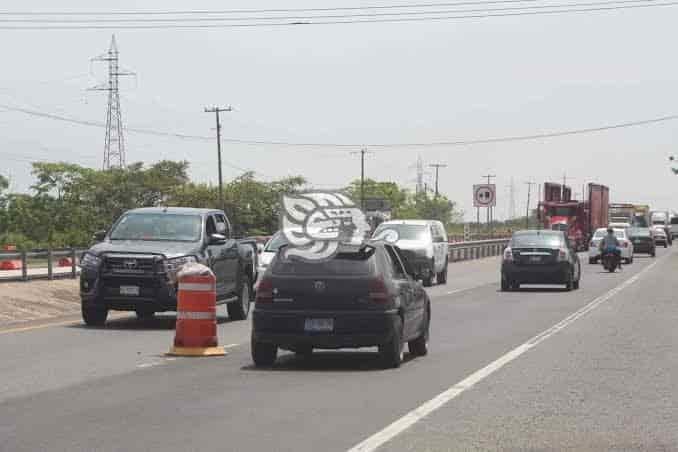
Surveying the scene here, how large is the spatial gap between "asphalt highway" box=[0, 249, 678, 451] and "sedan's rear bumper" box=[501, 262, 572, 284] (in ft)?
45.8

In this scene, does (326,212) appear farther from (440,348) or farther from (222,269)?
(440,348)

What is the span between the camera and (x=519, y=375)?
16.2 meters

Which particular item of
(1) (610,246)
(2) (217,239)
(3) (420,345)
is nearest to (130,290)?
(2) (217,239)

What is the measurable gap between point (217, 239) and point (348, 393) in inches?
462

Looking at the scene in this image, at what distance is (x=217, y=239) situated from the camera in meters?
25.7

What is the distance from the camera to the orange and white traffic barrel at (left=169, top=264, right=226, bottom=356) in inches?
737

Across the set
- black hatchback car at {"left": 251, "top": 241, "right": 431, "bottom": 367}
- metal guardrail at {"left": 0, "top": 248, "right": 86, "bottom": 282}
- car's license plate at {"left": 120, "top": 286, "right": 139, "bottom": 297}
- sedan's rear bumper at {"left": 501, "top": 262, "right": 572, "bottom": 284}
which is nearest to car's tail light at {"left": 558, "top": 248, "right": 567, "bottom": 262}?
sedan's rear bumper at {"left": 501, "top": 262, "right": 572, "bottom": 284}

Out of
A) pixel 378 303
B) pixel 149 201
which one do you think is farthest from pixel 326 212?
pixel 149 201

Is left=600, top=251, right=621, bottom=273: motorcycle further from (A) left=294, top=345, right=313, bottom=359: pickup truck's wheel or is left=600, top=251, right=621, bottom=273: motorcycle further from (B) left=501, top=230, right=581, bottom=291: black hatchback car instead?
(A) left=294, top=345, right=313, bottom=359: pickup truck's wheel

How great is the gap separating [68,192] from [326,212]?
303ft

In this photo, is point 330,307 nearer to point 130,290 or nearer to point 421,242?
point 130,290

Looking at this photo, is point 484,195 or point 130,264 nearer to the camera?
point 130,264

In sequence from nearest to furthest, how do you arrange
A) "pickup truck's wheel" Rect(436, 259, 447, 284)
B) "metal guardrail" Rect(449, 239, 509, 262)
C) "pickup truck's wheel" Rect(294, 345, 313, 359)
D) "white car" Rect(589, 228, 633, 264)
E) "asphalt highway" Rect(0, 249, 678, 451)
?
"asphalt highway" Rect(0, 249, 678, 451) → "pickup truck's wheel" Rect(294, 345, 313, 359) → "pickup truck's wheel" Rect(436, 259, 447, 284) → "white car" Rect(589, 228, 633, 264) → "metal guardrail" Rect(449, 239, 509, 262)

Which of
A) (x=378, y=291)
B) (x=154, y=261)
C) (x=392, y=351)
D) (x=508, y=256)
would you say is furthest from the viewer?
(x=508, y=256)
